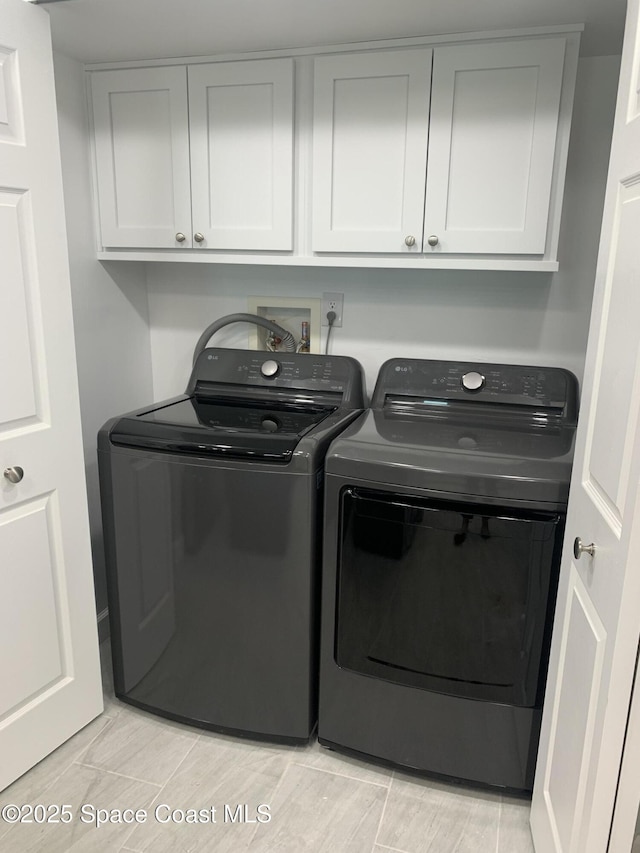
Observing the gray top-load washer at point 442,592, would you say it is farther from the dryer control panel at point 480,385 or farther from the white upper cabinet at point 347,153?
the white upper cabinet at point 347,153

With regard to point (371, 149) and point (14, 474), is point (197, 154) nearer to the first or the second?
point (371, 149)

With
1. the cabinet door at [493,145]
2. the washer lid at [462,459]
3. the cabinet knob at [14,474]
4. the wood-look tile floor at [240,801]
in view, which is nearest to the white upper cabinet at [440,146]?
the cabinet door at [493,145]

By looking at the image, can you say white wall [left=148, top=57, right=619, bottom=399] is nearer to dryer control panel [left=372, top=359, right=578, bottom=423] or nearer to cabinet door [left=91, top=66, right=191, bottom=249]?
dryer control panel [left=372, top=359, right=578, bottom=423]

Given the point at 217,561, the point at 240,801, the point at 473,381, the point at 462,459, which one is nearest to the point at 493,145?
the point at 473,381

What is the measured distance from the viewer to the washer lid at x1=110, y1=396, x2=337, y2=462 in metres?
1.70

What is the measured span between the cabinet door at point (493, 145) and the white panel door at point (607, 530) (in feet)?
1.86

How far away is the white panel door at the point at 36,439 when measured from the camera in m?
1.52

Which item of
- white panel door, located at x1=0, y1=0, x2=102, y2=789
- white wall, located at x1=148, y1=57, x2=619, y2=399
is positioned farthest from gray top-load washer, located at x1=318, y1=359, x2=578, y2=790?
white panel door, located at x1=0, y1=0, x2=102, y2=789

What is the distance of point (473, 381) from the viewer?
2.03 metres

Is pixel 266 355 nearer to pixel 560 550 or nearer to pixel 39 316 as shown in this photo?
pixel 39 316

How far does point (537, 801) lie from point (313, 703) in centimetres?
65

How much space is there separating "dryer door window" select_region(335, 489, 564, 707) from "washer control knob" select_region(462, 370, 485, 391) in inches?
22.9

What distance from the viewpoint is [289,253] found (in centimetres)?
202

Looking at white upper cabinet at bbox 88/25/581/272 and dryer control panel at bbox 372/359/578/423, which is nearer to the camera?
white upper cabinet at bbox 88/25/581/272
